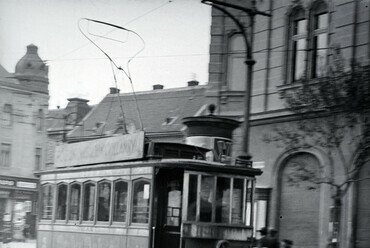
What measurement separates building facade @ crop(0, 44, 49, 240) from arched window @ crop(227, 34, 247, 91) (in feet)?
71.0

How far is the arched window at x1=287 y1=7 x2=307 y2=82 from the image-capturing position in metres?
19.5

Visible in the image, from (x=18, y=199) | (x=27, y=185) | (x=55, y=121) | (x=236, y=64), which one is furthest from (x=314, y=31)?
(x=55, y=121)

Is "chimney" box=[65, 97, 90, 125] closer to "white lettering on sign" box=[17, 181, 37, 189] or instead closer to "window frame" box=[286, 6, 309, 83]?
"white lettering on sign" box=[17, 181, 37, 189]

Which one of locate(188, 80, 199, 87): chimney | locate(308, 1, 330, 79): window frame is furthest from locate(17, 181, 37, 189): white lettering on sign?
locate(308, 1, 330, 79): window frame

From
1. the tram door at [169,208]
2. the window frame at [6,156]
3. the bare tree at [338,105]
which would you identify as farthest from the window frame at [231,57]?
the window frame at [6,156]

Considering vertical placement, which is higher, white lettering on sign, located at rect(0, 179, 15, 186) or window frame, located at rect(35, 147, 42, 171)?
window frame, located at rect(35, 147, 42, 171)

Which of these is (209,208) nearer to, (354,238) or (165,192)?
(165,192)

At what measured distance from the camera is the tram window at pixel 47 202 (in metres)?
16.1

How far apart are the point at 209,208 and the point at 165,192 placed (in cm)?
87

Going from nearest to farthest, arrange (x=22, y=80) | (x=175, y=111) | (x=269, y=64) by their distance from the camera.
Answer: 1. (x=269, y=64)
2. (x=175, y=111)
3. (x=22, y=80)

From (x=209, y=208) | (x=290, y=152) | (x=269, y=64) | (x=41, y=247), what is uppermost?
(x=269, y=64)

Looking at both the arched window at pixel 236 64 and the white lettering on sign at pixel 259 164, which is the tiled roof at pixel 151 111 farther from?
the white lettering on sign at pixel 259 164

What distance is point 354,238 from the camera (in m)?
16.8

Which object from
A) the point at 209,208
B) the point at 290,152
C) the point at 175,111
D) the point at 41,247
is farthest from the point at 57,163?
the point at 175,111
